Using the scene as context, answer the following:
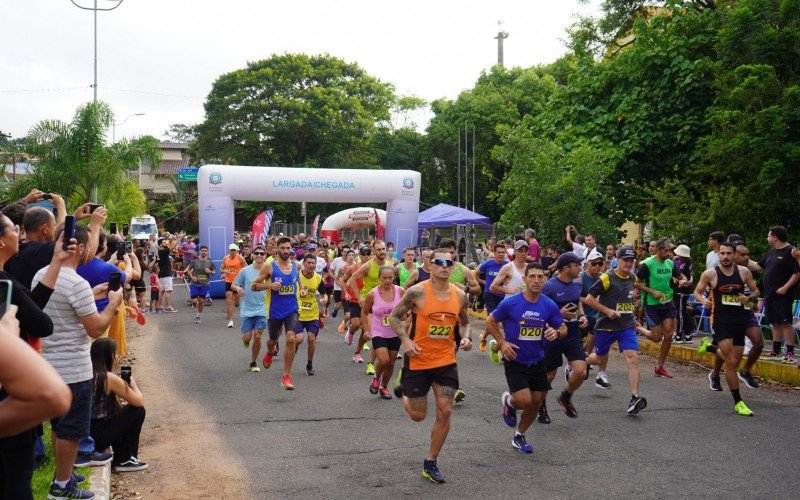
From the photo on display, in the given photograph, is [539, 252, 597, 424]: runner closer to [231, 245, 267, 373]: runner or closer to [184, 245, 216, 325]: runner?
[231, 245, 267, 373]: runner

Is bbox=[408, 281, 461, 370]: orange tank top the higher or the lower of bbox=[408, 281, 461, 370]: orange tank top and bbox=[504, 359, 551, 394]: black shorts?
the higher

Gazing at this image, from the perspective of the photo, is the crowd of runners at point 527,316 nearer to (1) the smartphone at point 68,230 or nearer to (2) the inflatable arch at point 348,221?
(1) the smartphone at point 68,230

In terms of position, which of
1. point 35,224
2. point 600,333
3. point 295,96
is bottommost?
point 600,333

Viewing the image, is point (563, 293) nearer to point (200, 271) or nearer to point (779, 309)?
point (779, 309)

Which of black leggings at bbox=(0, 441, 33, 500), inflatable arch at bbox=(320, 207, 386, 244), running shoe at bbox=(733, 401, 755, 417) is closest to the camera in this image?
black leggings at bbox=(0, 441, 33, 500)

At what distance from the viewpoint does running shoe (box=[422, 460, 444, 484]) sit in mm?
6375

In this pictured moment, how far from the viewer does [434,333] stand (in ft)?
22.4

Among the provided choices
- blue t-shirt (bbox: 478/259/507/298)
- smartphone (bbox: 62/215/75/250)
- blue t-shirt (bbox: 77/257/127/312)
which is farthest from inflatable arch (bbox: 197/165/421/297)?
smartphone (bbox: 62/215/75/250)

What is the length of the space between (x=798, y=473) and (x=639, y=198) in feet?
49.3

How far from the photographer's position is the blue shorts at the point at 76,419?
5254 millimetres

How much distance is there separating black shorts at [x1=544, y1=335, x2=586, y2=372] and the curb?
4.41 meters

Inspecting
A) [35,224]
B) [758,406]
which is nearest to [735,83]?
[758,406]

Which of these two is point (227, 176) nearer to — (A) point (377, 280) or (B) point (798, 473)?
(A) point (377, 280)

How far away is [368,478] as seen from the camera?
6.48 meters
